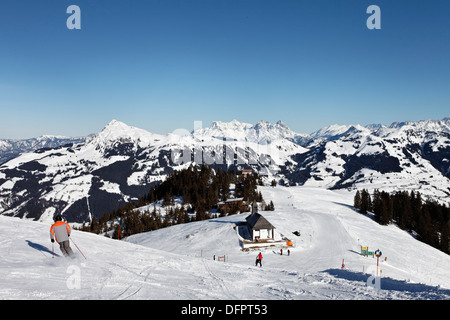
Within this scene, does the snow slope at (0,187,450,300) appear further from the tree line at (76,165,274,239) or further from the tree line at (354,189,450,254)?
the tree line at (76,165,274,239)

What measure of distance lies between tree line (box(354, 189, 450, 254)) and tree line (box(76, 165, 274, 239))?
32736 mm

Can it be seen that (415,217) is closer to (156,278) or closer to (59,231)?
(156,278)

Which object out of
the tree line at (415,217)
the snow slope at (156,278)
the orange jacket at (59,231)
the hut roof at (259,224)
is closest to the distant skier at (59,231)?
the orange jacket at (59,231)

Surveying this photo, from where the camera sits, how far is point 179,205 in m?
96.0

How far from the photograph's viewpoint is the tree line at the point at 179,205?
7419cm

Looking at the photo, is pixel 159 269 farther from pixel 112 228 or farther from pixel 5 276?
pixel 112 228

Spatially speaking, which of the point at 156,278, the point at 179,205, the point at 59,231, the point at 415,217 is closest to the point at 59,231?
the point at 59,231

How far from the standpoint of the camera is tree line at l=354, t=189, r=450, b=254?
64.9 m

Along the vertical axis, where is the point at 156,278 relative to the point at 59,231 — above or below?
below

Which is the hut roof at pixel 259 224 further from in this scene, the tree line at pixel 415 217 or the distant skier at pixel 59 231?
the tree line at pixel 415 217

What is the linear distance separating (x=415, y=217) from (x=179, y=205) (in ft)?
256

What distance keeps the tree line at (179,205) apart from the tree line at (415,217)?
32.7 m

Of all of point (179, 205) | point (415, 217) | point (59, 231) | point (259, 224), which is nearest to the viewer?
point (59, 231)
